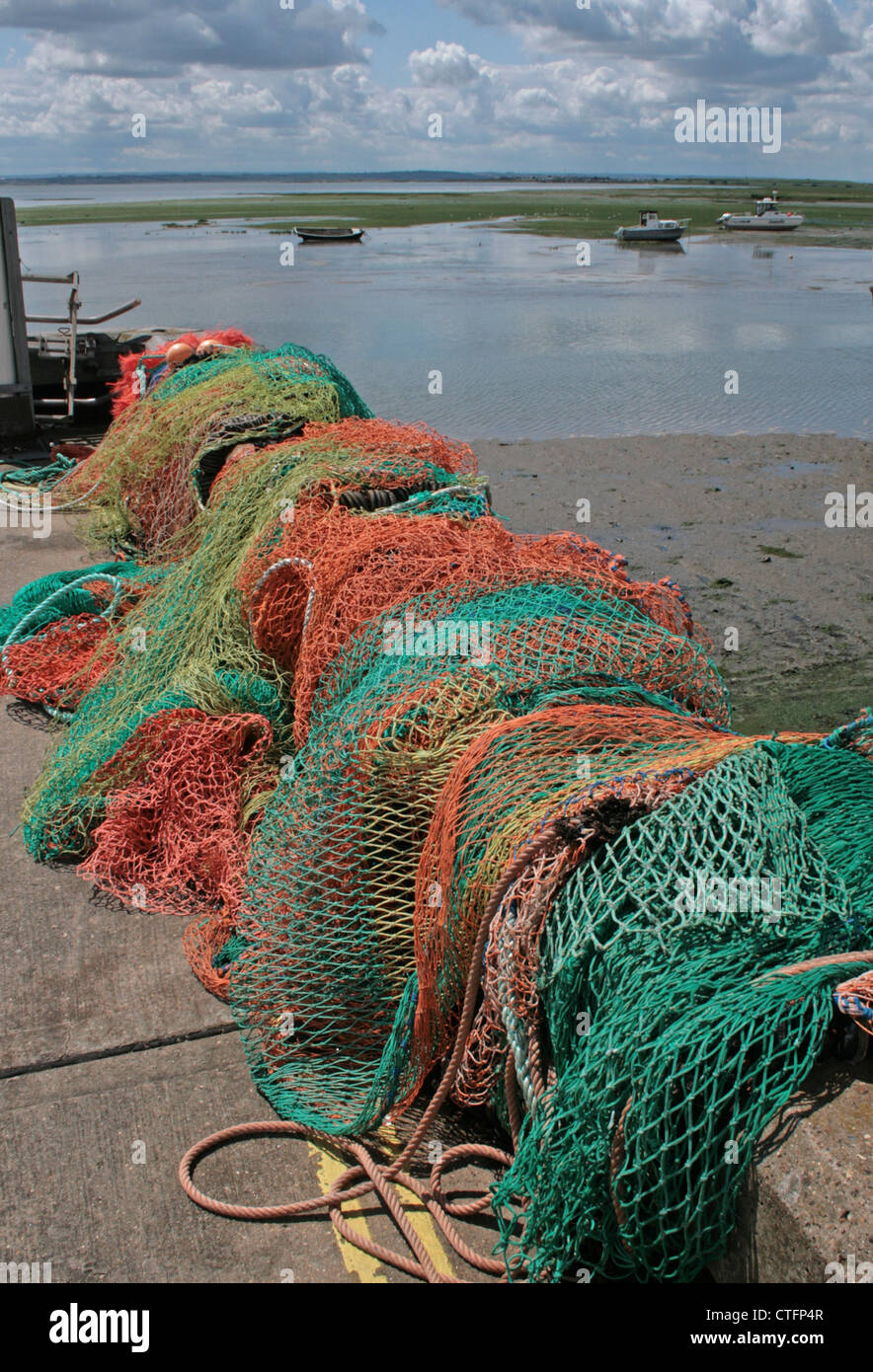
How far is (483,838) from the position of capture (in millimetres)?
2982

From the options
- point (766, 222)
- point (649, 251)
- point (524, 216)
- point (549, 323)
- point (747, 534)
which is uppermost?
point (524, 216)

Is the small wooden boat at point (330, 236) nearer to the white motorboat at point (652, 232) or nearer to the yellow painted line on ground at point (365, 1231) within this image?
the white motorboat at point (652, 232)

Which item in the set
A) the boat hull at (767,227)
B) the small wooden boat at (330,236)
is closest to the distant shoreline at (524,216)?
the boat hull at (767,227)

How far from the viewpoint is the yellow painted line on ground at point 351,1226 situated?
277 centimetres

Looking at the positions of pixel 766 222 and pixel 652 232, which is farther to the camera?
pixel 766 222

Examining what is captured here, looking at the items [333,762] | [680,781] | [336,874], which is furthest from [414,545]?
[680,781]

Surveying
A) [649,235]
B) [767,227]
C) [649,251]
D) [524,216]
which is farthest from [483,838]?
[524,216]

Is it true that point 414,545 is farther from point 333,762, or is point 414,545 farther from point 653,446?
point 653,446

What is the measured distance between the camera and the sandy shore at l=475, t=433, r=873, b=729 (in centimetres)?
702

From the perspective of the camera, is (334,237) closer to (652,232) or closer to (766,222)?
(652,232)

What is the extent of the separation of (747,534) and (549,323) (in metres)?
15.7

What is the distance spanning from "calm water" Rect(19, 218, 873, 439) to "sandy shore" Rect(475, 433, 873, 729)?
1.21 meters

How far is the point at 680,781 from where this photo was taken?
2875mm

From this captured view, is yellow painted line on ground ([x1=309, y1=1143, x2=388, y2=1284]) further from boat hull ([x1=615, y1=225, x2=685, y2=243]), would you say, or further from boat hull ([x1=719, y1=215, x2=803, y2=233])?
boat hull ([x1=719, y1=215, x2=803, y2=233])
